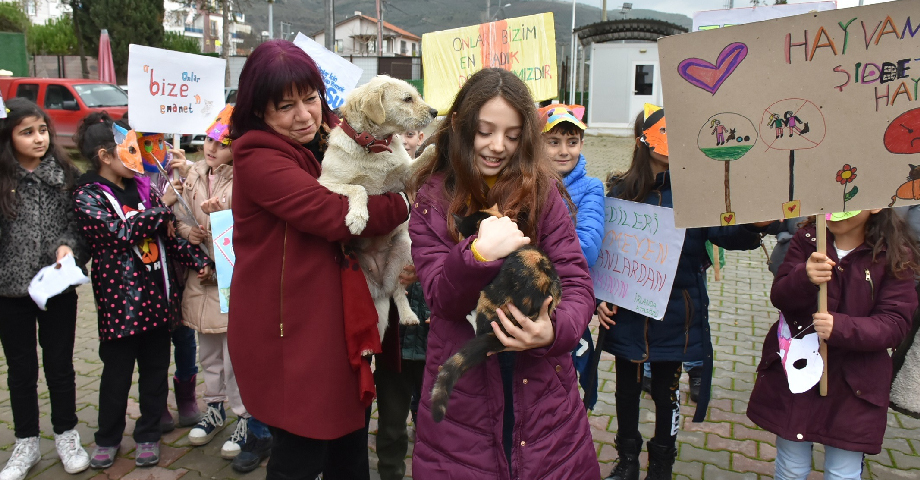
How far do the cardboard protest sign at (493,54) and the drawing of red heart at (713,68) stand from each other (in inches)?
83.5

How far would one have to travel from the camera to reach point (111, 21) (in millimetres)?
31359

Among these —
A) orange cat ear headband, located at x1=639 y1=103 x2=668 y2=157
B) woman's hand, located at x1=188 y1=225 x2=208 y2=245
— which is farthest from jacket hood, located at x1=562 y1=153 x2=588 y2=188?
woman's hand, located at x1=188 y1=225 x2=208 y2=245

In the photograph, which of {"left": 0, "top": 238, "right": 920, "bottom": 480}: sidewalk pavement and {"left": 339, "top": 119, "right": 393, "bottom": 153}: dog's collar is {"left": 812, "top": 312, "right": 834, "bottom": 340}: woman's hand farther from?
{"left": 339, "top": 119, "right": 393, "bottom": 153}: dog's collar

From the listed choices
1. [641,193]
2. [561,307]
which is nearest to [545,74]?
[641,193]

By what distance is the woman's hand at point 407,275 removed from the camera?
297cm

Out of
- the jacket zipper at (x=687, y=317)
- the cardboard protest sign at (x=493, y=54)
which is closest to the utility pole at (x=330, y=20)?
the cardboard protest sign at (x=493, y=54)

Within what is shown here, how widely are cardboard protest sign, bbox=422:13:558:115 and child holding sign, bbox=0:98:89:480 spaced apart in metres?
2.71

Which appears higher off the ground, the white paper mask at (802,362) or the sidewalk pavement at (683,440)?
the white paper mask at (802,362)

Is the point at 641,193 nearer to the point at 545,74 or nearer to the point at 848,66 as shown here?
the point at 848,66

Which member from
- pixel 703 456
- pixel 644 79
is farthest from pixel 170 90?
pixel 644 79

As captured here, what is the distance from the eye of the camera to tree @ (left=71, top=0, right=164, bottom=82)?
103 ft

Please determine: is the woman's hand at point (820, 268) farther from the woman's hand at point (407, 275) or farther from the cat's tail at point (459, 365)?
the woman's hand at point (407, 275)

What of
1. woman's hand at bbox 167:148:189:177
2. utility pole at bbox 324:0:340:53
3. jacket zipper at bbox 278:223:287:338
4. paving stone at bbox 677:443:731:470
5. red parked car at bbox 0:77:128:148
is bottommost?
paving stone at bbox 677:443:731:470

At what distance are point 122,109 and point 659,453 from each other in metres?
17.4
